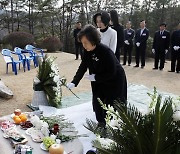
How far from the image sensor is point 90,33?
2.52m

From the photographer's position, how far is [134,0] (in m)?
16.4

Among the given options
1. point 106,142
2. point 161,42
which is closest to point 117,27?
point 161,42

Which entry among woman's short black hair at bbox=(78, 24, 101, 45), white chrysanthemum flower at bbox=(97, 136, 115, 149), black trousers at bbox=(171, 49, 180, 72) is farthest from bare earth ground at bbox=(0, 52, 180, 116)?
white chrysanthemum flower at bbox=(97, 136, 115, 149)

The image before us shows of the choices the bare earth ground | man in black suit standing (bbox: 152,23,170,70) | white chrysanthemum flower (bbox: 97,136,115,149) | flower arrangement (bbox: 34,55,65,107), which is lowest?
the bare earth ground

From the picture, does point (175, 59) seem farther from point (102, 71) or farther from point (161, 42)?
point (102, 71)

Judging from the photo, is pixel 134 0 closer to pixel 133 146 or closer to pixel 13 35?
pixel 13 35

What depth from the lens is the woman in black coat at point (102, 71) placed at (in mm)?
2681

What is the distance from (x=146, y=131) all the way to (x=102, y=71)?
188 cm

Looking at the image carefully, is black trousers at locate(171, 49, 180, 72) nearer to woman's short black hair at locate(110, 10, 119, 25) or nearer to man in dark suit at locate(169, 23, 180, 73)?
man in dark suit at locate(169, 23, 180, 73)

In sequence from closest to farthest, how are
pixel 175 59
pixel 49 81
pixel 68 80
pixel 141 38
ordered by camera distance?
pixel 49 81, pixel 68 80, pixel 175 59, pixel 141 38

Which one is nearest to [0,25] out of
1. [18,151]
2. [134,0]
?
[134,0]

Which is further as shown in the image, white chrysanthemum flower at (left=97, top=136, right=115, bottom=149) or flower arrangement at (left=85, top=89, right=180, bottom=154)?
white chrysanthemum flower at (left=97, top=136, right=115, bottom=149)

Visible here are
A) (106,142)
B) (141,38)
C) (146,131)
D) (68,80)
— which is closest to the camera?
(146,131)

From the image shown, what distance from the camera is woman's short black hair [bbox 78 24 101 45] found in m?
2.51
